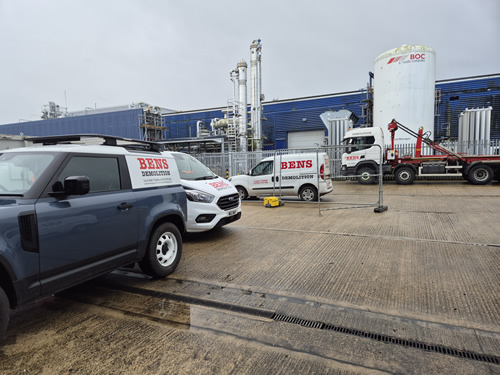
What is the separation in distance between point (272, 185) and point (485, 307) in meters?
8.60

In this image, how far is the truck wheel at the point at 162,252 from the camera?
425 cm

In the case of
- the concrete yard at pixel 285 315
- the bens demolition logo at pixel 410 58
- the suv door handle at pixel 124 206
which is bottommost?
the concrete yard at pixel 285 315

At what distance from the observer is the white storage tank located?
795 inches

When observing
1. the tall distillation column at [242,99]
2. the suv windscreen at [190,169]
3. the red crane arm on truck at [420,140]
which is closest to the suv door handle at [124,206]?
the suv windscreen at [190,169]

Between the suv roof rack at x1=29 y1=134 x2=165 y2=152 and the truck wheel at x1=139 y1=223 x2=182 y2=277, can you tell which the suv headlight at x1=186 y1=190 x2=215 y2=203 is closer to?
the truck wheel at x1=139 y1=223 x2=182 y2=277

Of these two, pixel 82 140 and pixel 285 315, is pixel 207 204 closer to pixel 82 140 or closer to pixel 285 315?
pixel 82 140

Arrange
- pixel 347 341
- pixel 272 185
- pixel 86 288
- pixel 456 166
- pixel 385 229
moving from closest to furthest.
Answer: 1. pixel 347 341
2. pixel 86 288
3. pixel 385 229
4. pixel 272 185
5. pixel 456 166

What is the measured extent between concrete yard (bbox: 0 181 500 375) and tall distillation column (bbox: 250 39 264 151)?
20.9m

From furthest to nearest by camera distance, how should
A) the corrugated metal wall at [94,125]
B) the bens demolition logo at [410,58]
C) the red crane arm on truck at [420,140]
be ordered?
1. the corrugated metal wall at [94,125]
2. the bens demolition logo at [410,58]
3. the red crane arm on truck at [420,140]

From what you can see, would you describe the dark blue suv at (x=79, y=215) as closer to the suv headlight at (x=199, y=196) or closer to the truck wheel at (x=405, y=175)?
the suv headlight at (x=199, y=196)

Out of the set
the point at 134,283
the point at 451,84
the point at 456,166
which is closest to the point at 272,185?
the point at 134,283

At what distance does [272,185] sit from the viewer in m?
11.8

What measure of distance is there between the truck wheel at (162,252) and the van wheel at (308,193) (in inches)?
288

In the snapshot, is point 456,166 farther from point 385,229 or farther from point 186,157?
point 186,157
